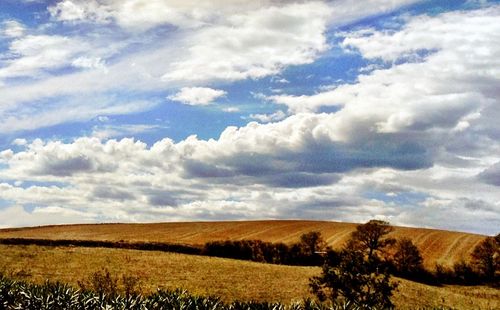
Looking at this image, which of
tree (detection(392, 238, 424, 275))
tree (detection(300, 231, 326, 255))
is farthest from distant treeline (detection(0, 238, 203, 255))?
tree (detection(392, 238, 424, 275))

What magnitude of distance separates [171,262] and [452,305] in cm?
2739

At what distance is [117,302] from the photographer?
75.5 ft

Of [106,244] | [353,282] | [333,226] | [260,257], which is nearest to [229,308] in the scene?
[353,282]

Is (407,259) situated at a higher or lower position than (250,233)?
lower

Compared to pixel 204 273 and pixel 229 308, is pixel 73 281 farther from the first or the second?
pixel 229 308

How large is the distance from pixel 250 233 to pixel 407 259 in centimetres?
2582

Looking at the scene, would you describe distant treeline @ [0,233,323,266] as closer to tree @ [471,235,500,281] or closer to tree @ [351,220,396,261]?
tree @ [351,220,396,261]

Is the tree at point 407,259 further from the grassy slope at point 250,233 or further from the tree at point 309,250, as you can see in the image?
the tree at point 309,250

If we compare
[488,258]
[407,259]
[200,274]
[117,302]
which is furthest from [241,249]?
[117,302]

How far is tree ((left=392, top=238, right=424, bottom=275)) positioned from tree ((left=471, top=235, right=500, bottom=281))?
810 cm

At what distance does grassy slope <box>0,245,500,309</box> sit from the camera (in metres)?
47.6

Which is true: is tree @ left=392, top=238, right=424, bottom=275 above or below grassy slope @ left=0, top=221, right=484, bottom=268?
below

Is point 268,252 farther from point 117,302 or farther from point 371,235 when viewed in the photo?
point 117,302

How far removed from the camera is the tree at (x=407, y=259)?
222 ft
